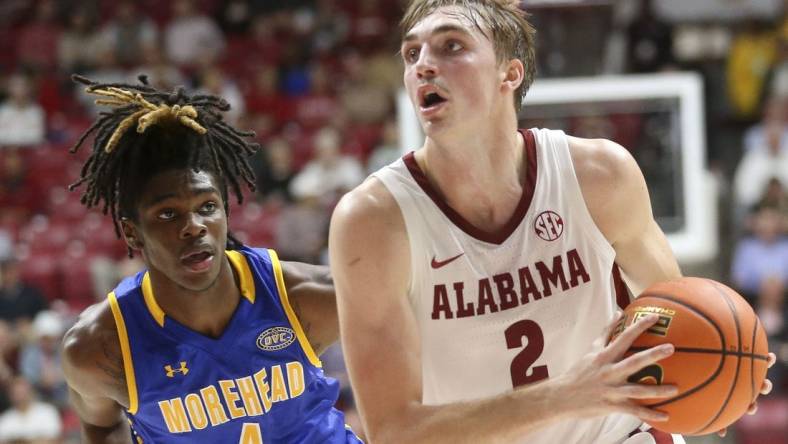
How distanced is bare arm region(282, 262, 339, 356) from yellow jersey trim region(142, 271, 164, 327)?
427 millimetres

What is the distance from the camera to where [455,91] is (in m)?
3.21

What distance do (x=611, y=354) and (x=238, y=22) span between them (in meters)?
11.5

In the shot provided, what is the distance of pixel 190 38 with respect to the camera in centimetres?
1327

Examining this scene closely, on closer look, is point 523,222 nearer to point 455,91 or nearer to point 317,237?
point 455,91

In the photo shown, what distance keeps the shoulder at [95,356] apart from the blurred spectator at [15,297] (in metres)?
5.99

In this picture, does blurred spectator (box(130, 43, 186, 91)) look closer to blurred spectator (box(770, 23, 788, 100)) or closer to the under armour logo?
blurred spectator (box(770, 23, 788, 100))

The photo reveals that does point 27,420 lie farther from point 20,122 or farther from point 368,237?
point 368,237

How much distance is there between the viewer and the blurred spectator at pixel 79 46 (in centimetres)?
1312

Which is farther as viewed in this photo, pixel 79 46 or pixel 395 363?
pixel 79 46

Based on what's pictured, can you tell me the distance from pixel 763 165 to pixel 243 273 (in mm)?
6576

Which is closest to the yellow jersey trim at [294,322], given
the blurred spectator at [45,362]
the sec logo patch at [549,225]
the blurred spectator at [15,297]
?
the sec logo patch at [549,225]

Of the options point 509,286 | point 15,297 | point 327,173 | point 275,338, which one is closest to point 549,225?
point 509,286

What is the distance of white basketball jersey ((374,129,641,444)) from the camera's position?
10.8ft

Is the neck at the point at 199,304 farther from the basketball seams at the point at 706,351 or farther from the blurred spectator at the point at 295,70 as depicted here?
the blurred spectator at the point at 295,70
